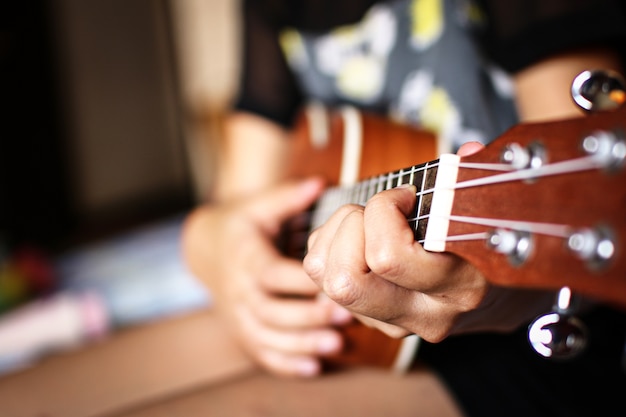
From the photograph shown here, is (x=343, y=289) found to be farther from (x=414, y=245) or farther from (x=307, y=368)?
(x=307, y=368)

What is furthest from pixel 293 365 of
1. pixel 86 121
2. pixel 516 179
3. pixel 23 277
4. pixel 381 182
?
pixel 86 121

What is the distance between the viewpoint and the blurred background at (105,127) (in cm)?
215

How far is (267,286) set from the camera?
72cm

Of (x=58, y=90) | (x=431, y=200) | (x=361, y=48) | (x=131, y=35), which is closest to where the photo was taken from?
(x=431, y=200)

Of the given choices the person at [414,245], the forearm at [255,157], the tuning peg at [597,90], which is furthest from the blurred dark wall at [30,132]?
the tuning peg at [597,90]

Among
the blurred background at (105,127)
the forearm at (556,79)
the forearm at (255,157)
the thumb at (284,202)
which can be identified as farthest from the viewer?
the blurred background at (105,127)

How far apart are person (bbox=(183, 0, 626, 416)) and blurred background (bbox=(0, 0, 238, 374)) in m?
0.97

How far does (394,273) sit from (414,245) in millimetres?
22

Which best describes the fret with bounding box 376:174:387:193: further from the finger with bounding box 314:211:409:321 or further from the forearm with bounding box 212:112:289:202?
the forearm with bounding box 212:112:289:202

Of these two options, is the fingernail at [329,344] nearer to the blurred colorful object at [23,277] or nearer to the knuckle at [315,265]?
the knuckle at [315,265]

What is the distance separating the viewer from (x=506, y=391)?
2.07ft

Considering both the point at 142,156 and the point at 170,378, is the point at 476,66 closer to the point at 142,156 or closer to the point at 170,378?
the point at 170,378

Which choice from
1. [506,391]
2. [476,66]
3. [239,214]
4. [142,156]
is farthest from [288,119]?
[142,156]

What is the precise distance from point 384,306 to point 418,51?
0.46m
